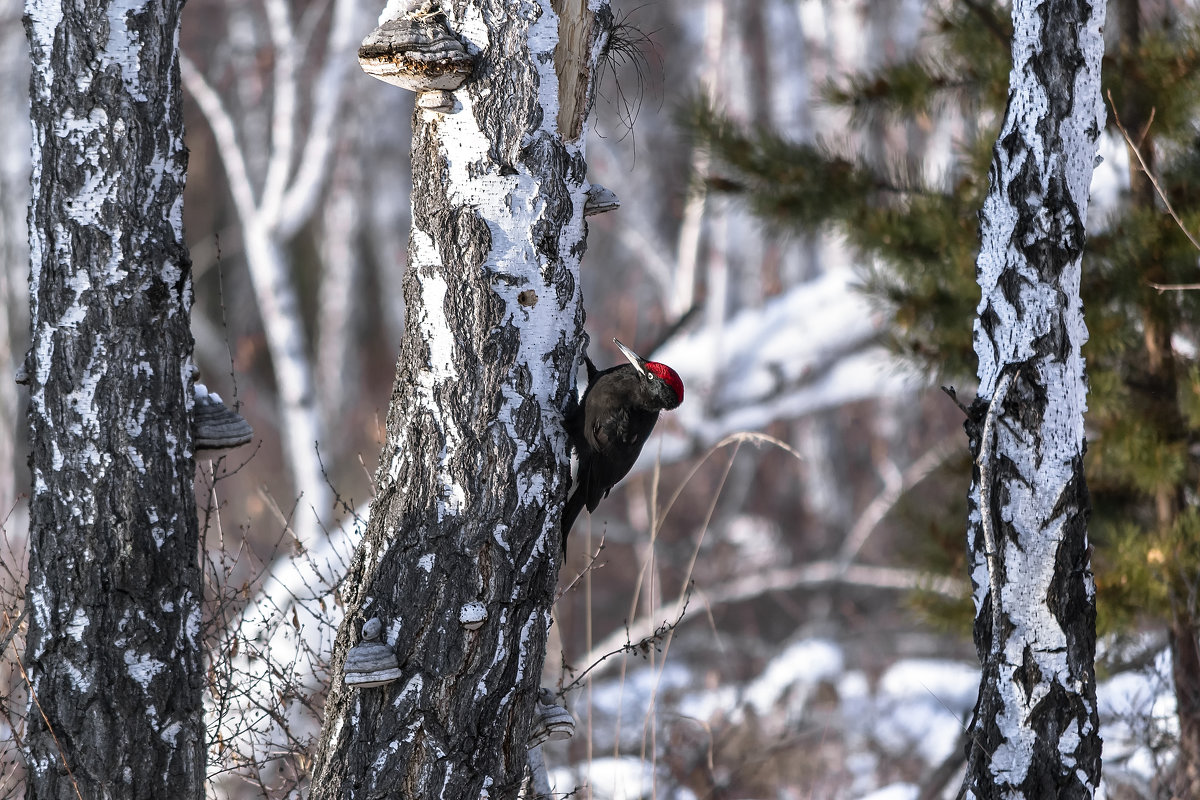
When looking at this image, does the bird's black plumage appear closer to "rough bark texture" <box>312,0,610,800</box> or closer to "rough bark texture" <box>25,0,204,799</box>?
"rough bark texture" <box>312,0,610,800</box>

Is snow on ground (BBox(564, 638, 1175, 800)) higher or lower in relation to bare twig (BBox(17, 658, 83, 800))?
lower

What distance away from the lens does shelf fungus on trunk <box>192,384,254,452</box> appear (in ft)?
7.61

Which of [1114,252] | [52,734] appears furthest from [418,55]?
[1114,252]

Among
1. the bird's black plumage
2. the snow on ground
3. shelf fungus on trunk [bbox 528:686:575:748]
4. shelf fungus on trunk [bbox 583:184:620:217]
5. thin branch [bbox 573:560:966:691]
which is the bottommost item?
the snow on ground

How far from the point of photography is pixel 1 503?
768cm

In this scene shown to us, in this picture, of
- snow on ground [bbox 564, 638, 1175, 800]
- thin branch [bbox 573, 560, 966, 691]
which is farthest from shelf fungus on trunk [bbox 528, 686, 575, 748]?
snow on ground [bbox 564, 638, 1175, 800]

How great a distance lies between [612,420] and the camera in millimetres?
2523

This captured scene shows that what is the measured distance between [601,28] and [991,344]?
1.12m

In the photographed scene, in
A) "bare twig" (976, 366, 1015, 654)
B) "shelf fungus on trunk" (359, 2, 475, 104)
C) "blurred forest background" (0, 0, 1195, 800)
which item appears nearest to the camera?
"shelf fungus on trunk" (359, 2, 475, 104)

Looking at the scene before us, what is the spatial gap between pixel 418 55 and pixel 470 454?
0.81m

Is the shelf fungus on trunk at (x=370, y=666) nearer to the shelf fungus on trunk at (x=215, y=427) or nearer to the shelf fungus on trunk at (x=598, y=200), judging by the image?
the shelf fungus on trunk at (x=215, y=427)

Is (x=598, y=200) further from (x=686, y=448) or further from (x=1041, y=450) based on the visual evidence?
(x=686, y=448)

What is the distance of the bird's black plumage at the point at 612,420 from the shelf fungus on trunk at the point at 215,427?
805mm

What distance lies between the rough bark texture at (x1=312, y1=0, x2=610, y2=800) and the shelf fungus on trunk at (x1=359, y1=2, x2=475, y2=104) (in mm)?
47
